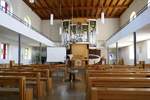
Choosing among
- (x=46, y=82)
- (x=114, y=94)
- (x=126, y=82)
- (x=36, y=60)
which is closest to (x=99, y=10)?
(x=36, y=60)

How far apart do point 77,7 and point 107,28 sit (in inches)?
254

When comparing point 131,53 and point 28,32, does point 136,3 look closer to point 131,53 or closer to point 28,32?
point 131,53

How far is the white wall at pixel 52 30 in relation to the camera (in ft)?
99.1

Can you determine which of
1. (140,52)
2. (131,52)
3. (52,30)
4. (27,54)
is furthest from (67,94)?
(52,30)

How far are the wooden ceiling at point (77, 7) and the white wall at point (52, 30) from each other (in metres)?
1.95

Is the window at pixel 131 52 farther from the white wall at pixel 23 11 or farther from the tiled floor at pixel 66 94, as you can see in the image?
the tiled floor at pixel 66 94

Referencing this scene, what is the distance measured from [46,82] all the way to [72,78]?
4.87 m

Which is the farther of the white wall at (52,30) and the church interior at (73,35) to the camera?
the white wall at (52,30)

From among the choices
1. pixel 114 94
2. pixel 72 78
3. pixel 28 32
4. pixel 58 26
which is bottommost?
pixel 72 78

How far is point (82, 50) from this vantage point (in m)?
25.5

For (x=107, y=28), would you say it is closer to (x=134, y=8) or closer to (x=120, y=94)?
(x=134, y=8)

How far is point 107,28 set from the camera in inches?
1163

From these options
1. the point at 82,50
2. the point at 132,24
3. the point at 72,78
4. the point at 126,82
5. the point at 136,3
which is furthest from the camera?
the point at 82,50

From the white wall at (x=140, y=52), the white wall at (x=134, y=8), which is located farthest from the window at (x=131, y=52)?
the white wall at (x=134, y=8)
